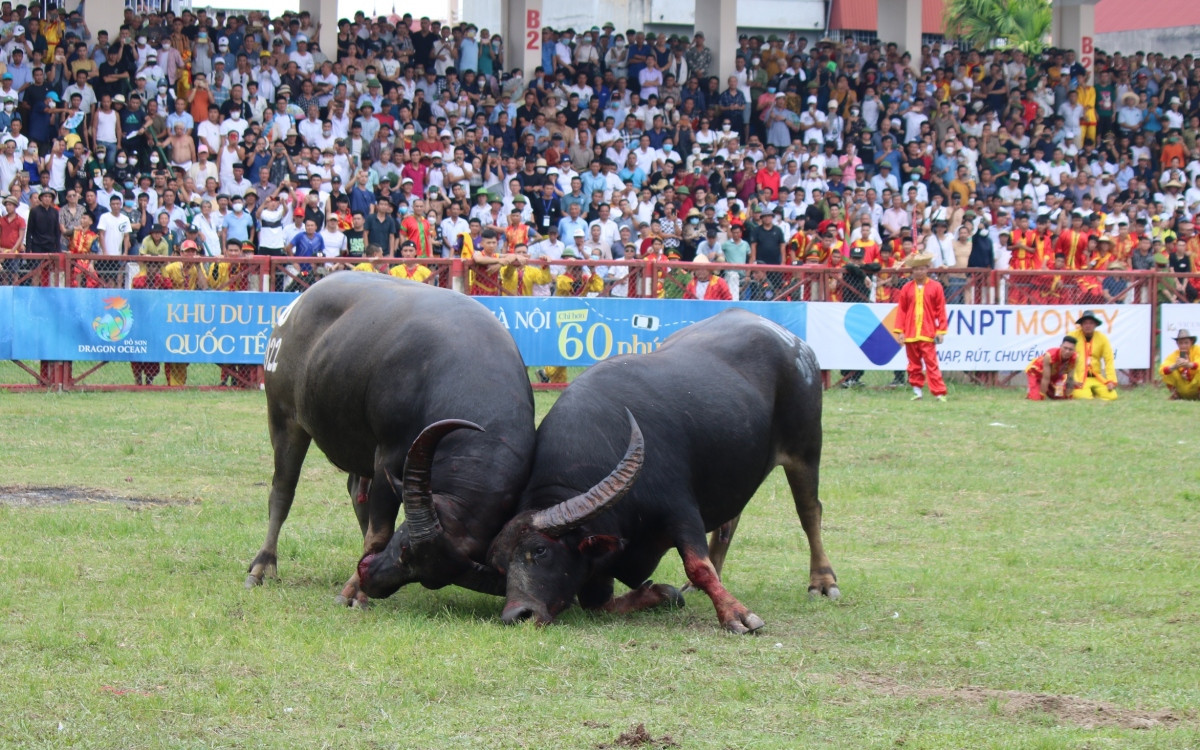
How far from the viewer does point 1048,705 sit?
5402 millimetres

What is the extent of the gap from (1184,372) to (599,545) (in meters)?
14.8

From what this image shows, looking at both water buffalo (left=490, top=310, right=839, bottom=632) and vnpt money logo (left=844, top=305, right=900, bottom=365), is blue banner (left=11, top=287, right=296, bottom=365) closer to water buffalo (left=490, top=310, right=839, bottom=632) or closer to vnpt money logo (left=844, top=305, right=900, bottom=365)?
vnpt money logo (left=844, top=305, right=900, bottom=365)

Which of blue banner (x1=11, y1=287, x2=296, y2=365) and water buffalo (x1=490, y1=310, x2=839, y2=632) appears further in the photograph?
blue banner (x1=11, y1=287, x2=296, y2=365)

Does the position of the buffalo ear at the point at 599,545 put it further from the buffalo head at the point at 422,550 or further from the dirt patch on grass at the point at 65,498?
the dirt patch on grass at the point at 65,498

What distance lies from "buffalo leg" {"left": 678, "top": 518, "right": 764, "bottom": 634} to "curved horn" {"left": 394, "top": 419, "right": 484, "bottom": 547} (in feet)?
4.01

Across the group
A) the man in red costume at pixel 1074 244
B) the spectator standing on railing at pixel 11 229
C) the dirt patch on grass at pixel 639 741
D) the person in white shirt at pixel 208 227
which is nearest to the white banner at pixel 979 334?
the man in red costume at pixel 1074 244

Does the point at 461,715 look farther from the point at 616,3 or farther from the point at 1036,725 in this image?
the point at 616,3

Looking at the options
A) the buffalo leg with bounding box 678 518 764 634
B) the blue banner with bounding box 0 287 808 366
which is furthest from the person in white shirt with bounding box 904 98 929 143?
the buffalo leg with bounding box 678 518 764 634

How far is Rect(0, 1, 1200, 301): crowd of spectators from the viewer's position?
20.3m

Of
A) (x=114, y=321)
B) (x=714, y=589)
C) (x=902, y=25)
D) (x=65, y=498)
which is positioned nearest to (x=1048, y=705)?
(x=714, y=589)

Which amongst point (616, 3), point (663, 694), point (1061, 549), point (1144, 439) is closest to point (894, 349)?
point (1144, 439)

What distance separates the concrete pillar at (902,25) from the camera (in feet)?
110

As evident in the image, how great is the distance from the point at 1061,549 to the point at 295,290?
37.9 ft

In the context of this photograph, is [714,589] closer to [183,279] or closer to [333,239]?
[183,279]
